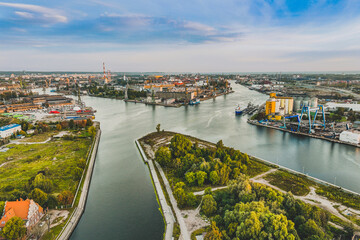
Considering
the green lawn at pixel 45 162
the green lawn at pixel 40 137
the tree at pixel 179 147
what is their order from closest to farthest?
the green lawn at pixel 45 162, the tree at pixel 179 147, the green lawn at pixel 40 137

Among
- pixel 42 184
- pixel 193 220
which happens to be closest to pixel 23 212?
pixel 42 184

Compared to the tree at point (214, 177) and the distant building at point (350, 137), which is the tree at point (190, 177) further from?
the distant building at point (350, 137)

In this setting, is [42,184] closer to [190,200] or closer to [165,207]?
[165,207]

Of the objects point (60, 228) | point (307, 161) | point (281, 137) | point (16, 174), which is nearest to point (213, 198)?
point (60, 228)

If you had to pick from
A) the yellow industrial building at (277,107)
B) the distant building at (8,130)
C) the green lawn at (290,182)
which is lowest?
the green lawn at (290,182)

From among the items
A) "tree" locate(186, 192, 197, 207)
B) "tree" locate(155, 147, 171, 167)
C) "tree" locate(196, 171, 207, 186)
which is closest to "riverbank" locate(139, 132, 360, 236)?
"tree" locate(186, 192, 197, 207)

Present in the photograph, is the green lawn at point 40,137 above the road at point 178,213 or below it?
above

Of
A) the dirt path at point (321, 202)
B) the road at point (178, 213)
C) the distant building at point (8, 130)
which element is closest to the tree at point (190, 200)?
the road at point (178, 213)
